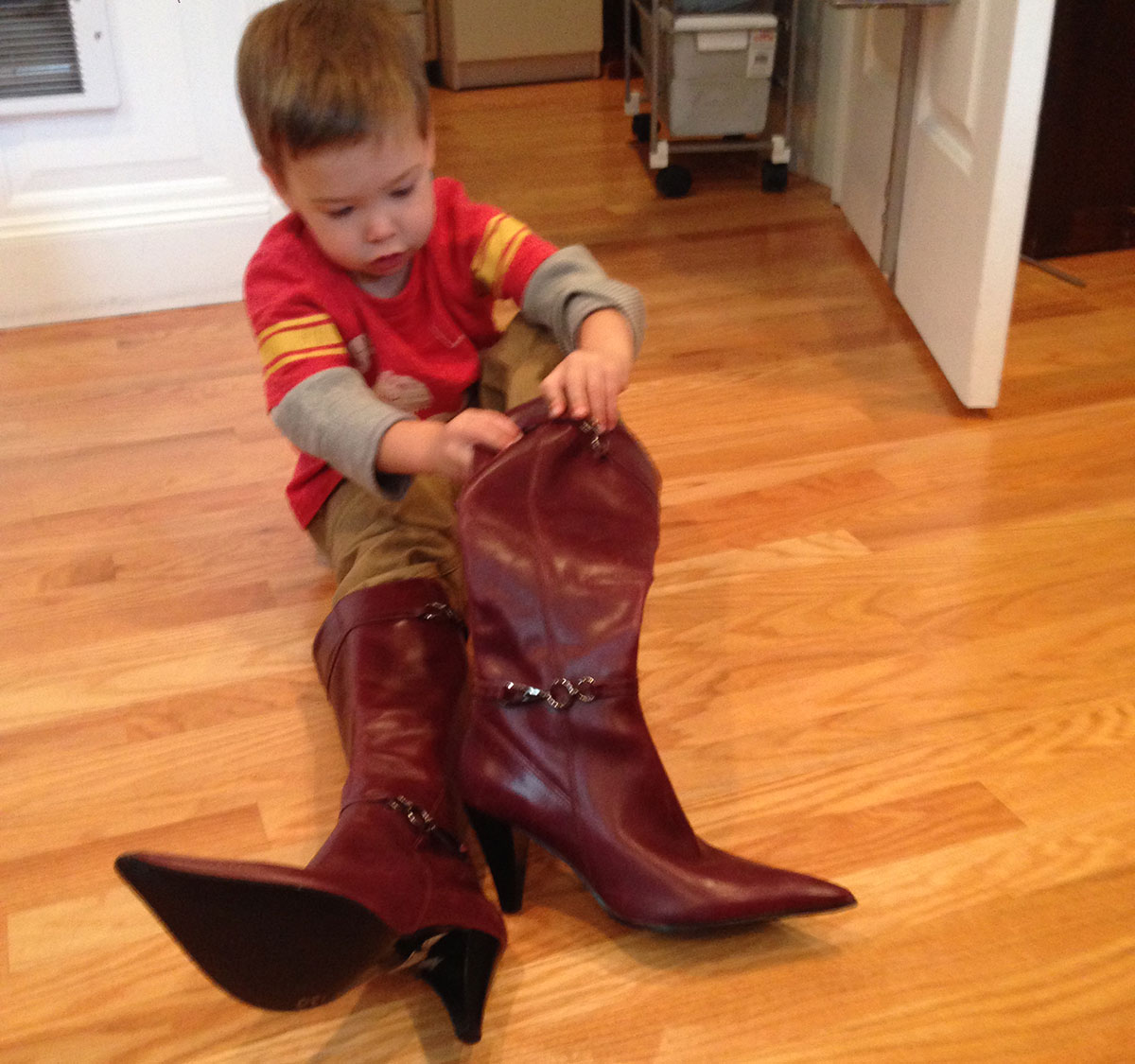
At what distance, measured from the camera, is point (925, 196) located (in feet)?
4.88

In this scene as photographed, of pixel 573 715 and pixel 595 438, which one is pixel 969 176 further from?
pixel 573 715

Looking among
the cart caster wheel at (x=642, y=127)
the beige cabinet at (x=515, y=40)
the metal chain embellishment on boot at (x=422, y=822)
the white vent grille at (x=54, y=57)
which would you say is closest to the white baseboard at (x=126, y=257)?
the white vent grille at (x=54, y=57)

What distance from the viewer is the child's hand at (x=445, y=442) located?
760 mm

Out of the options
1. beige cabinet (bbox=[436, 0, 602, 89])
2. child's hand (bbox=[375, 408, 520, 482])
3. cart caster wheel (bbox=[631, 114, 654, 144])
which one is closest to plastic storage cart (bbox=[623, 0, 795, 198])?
cart caster wheel (bbox=[631, 114, 654, 144])

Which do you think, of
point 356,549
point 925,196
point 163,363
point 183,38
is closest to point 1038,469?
point 925,196

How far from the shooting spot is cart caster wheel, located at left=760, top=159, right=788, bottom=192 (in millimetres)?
2180

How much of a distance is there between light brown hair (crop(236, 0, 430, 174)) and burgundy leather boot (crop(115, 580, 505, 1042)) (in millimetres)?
329

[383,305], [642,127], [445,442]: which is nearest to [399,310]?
[383,305]

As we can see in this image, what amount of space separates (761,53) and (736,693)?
1610mm

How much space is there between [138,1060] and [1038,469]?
3.27 feet

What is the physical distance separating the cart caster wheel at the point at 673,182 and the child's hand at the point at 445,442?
1484 millimetres

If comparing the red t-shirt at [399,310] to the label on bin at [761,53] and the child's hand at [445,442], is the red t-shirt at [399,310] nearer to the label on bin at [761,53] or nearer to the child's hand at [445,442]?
the child's hand at [445,442]

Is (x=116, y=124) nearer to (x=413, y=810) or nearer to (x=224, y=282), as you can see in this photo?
(x=224, y=282)

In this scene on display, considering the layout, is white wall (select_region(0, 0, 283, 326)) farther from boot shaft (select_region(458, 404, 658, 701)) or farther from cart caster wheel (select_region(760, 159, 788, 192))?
boot shaft (select_region(458, 404, 658, 701))
